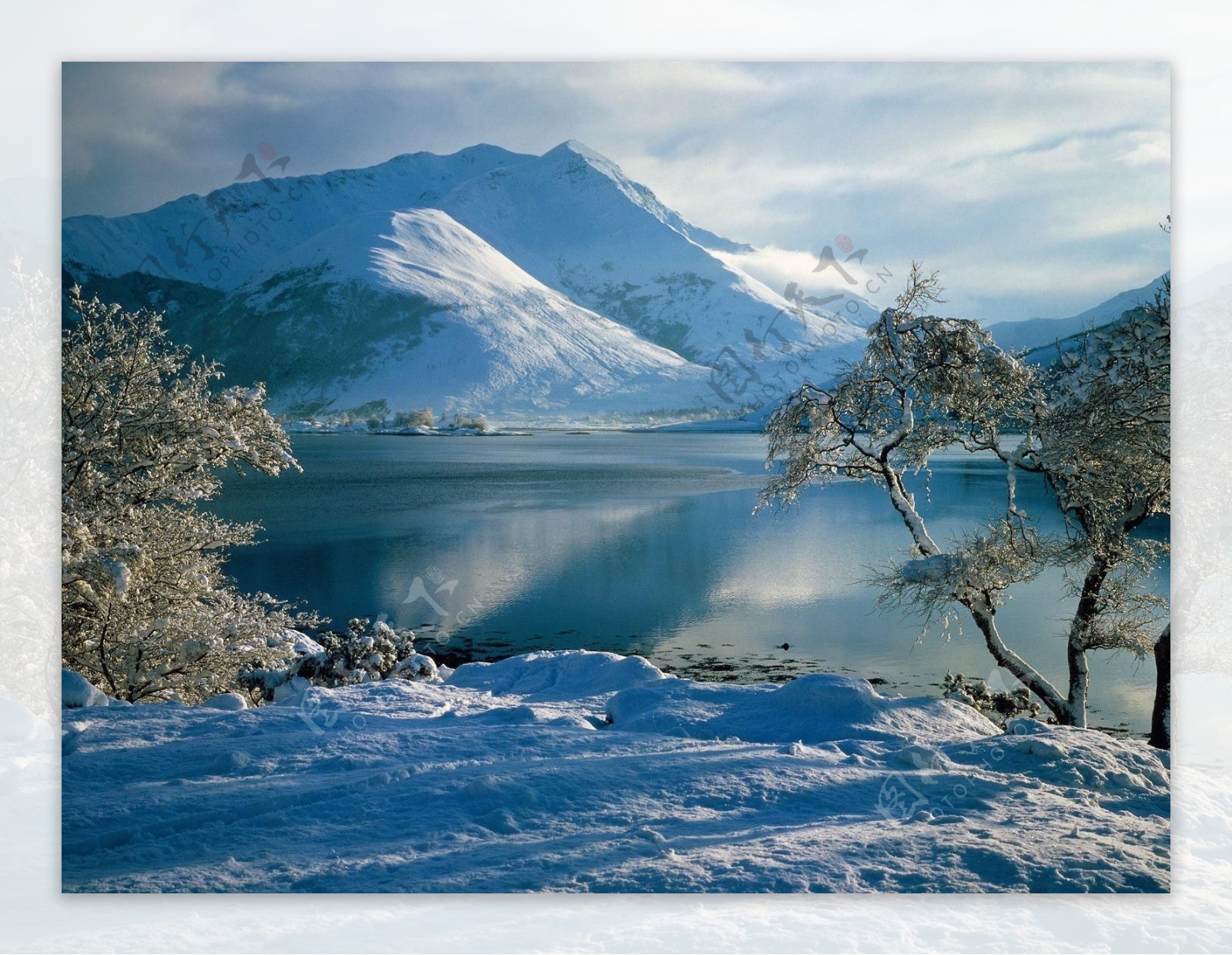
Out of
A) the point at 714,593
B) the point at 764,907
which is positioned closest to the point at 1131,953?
the point at 764,907

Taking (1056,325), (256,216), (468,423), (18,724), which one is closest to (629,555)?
(468,423)

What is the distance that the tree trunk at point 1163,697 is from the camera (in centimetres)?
539

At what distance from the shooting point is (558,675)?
5.98 m

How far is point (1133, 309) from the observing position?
17.3 ft

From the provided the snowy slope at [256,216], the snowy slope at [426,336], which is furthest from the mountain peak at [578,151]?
the snowy slope at [426,336]

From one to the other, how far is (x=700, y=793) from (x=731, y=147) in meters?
3.73

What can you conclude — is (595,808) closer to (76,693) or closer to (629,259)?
(76,693)

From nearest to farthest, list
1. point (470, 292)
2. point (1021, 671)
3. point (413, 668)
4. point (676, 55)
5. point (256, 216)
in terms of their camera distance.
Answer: point (676, 55) < point (256, 216) < point (413, 668) < point (1021, 671) < point (470, 292)

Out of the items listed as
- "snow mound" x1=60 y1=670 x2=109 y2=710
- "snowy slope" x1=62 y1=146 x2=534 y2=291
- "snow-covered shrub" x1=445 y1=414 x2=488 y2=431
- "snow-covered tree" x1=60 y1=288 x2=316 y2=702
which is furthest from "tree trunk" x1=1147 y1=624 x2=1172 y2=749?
"snow mound" x1=60 y1=670 x2=109 y2=710

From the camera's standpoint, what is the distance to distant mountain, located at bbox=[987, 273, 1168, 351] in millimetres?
5316

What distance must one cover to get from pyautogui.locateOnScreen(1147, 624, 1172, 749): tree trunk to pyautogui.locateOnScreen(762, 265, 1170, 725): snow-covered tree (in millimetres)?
357

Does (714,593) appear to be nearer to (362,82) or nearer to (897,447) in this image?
(897,447)

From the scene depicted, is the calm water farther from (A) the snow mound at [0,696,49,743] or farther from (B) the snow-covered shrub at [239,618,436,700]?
(A) the snow mound at [0,696,49,743]

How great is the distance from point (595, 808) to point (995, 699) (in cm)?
385
